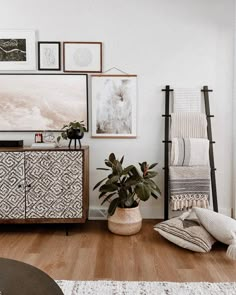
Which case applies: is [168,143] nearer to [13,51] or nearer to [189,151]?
[189,151]

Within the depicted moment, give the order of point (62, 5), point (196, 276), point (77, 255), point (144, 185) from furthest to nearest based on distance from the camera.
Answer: point (62, 5) → point (144, 185) → point (77, 255) → point (196, 276)

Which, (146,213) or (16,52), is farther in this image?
(146,213)

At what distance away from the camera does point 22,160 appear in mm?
2902

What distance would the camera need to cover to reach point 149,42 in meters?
3.35

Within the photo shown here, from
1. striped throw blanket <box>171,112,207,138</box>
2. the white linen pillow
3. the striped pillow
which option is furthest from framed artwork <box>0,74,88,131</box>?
the white linen pillow

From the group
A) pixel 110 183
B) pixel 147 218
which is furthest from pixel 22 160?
pixel 147 218

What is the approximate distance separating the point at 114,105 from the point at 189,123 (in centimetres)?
83

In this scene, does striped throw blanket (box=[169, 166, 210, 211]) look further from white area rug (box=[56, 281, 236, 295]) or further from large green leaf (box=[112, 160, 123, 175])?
white area rug (box=[56, 281, 236, 295])

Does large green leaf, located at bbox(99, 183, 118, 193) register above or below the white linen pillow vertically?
above

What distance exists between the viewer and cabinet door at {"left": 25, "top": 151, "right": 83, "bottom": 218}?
291cm

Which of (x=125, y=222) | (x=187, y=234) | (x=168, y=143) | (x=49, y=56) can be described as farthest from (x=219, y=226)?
(x=49, y=56)

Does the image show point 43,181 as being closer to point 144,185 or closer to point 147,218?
point 144,185

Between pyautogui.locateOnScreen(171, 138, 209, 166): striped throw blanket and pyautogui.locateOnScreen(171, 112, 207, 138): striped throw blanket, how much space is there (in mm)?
110

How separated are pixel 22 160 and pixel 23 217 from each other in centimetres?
54
